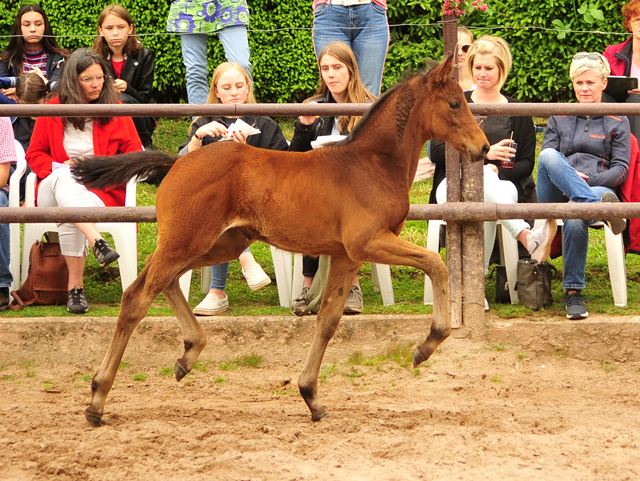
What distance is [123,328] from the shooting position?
186 inches

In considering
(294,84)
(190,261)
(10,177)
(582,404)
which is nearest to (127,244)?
(10,177)

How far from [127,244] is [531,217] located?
2882mm

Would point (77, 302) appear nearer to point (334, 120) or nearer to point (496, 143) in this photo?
point (334, 120)

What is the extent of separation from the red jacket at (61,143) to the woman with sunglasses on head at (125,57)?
137cm

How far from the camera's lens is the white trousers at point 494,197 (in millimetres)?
6096

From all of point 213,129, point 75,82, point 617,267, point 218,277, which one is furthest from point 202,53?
point 617,267

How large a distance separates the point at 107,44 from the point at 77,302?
2945 mm

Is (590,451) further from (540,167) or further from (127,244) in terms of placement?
(127,244)

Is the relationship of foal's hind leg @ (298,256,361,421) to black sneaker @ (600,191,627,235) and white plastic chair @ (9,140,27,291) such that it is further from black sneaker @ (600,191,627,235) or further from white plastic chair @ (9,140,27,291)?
white plastic chair @ (9,140,27,291)

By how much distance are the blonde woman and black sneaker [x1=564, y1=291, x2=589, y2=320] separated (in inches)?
83.8

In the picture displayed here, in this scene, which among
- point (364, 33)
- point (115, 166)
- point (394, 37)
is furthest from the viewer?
point (394, 37)

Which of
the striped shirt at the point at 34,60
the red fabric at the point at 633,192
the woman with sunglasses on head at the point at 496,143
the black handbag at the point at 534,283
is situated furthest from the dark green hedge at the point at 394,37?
the black handbag at the point at 534,283

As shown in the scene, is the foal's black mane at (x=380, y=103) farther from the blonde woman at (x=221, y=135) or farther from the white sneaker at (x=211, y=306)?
the white sneaker at (x=211, y=306)

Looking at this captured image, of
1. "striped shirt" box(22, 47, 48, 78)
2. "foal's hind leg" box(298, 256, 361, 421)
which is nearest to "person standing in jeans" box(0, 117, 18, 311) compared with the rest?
"striped shirt" box(22, 47, 48, 78)
